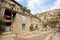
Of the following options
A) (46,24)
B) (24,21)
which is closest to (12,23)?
(24,21)

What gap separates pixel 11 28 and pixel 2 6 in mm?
6451

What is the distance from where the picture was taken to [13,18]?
2850cm

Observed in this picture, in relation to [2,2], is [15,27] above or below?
below

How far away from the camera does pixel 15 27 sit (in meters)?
27.2

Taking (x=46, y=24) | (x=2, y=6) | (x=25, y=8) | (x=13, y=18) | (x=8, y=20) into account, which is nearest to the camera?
(x=2, y=6)

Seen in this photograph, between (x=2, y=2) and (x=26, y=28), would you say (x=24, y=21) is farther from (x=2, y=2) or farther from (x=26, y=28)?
(x=2, y=2)

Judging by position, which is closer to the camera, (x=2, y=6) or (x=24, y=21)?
(x=2, y=6)

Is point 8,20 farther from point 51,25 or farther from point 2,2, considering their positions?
point 51,25

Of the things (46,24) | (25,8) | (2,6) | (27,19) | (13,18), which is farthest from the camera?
(46,24)

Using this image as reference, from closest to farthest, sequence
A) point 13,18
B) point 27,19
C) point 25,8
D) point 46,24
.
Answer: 1. point 13,18
2. point 27,19
3. point 25,8
4. point 46,24

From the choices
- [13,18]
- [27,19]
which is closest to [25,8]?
[27,19]

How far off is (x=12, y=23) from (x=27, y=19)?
522cm

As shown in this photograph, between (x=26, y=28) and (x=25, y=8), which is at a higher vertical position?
(x=25, y=8)

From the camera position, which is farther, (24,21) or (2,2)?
(24,21)
